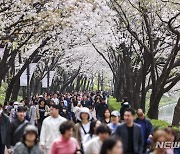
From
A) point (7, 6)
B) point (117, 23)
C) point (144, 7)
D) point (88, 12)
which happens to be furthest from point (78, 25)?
point (7, 6)

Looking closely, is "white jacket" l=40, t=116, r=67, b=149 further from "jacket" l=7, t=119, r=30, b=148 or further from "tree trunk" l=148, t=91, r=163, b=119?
"tree trunk" l=148, t=91, r=163, b=119

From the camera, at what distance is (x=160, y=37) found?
77.8ft

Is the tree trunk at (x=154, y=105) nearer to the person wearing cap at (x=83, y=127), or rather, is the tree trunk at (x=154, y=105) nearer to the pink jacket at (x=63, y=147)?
the person wearing cap at (x=83, y=127)

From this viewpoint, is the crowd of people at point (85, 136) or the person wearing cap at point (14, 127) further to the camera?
the person wearing cap at point (14, 127)

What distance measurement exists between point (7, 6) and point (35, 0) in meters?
1.16

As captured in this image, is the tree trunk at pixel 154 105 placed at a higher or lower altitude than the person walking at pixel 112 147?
higher

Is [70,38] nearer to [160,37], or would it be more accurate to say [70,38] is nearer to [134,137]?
[160,37]

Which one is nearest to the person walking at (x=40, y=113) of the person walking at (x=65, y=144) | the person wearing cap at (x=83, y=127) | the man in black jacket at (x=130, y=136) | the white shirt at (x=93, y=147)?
the person wearing cap at (x=83, y=127)

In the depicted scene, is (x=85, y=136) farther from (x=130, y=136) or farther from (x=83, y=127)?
(x=83, y=127)

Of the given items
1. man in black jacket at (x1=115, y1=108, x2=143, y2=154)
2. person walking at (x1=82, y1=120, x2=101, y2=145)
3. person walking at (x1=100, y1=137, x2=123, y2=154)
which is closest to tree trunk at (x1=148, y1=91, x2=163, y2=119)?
person walking at (x1=82, y1=120, x2=101, y2=145)

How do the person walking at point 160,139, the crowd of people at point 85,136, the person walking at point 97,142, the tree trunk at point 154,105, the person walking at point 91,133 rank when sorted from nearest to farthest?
the person walking at point 160,139 → the crowd of people at point 85,136 → the person walking at point 97,142 → the person walking at point 91,133 → the tree trunk at point 154,105

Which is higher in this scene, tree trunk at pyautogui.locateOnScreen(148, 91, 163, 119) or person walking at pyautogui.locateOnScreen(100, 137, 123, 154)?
tree trunk at pyautogui.locateOnScreen(148, 91, 163, 119)

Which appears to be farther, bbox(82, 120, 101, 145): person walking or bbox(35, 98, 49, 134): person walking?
bbox(35, 98, 49, 134): person walking

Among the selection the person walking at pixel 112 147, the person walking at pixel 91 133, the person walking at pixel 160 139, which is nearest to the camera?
the person walking at pixel 112 147
